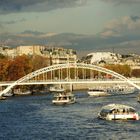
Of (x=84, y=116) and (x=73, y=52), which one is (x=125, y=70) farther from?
(x=84, y=116)

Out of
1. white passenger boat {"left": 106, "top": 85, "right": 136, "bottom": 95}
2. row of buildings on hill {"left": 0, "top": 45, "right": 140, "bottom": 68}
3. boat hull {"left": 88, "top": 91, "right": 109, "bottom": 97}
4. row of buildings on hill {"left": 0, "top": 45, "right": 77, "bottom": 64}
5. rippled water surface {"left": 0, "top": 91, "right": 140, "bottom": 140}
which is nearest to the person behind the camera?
rippled water surface {"left": 0, "top": 91, "right": 140, "bottom": 140}

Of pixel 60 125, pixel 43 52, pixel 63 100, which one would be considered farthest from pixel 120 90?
pixel 43 52

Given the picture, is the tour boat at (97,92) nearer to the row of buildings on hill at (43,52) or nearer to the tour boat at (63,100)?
the tour boat at (63,100)

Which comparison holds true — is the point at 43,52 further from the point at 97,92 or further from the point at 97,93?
the point at 97,93

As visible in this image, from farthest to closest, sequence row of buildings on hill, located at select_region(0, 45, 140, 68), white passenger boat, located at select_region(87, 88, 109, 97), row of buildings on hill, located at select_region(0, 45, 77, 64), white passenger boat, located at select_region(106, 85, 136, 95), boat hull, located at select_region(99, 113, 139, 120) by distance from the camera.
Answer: row of buildings on hill, located at select_region(0, 45, 77, 64) → row of buildings on hill, located at select_region(0, 45, 140, 68) → white passenger boat, located at select_region(106, 85, 136, 95) → white passenger boat, located at select_region(87, 88, 109, 97) → boat hull, located at select_region(99, 113, 139, 120)

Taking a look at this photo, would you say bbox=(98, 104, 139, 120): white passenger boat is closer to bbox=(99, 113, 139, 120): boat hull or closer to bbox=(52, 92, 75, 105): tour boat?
bbox=(99, 113, 139, 120): boat hull

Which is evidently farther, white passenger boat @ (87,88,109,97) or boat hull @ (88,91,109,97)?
white passenger boat @ (87,88,109,97)

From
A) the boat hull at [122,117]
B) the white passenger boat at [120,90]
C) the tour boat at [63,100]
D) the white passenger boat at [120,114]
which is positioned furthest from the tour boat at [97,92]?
the boat hull at [122,117]

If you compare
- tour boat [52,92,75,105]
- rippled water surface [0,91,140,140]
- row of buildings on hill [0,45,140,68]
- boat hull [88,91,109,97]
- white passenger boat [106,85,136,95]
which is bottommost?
rippled water surface [0,91,140,140]

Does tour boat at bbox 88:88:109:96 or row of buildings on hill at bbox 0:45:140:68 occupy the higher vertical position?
row of buildings on hill at bbox 0:45:140:68

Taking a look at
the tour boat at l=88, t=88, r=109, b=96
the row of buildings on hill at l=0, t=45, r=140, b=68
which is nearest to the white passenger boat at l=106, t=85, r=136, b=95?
the tour boat at l=88, t=88, r=109, b=96

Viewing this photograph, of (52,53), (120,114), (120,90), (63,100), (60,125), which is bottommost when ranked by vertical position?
(60,125)

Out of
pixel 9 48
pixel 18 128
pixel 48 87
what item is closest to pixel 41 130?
pixel 18 128

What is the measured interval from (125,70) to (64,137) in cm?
9924
